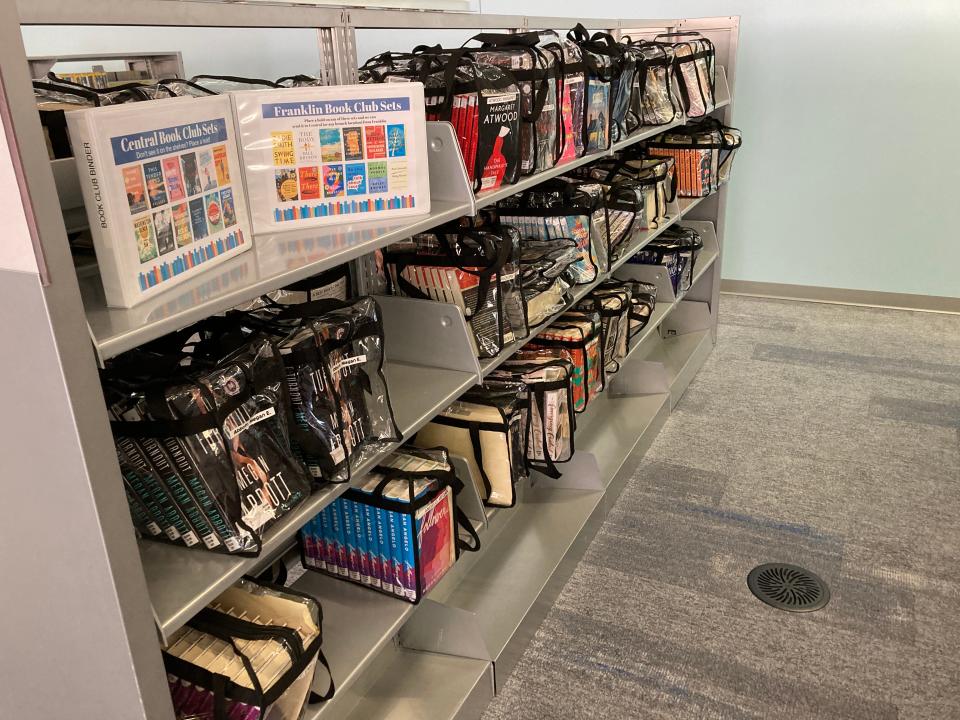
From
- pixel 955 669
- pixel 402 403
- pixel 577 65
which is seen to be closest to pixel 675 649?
pixel 955 669

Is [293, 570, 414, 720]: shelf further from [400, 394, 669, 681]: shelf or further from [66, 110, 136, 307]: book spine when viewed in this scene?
[66, 110, 136, 307]: book spine

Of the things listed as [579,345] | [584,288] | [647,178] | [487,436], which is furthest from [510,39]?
[647,178]

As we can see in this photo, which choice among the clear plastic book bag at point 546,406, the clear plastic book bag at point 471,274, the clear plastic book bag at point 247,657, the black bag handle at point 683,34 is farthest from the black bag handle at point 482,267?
the black bag handle at point 683,34

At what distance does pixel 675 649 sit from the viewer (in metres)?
2.29

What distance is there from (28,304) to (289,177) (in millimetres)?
676

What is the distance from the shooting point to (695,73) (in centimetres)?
350

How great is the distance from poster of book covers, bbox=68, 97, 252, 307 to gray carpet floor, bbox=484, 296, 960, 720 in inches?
58.0

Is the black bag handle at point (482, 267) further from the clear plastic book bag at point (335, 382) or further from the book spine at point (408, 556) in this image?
the book spine at point (408, 556)

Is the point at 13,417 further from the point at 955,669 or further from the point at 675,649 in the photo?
the point at 955,669

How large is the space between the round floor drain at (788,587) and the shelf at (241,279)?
1.60m

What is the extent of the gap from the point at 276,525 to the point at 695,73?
2909 millimetres

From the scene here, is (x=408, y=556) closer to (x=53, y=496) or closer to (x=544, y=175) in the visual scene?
(x=53, y=496)

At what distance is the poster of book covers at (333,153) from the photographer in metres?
1.50

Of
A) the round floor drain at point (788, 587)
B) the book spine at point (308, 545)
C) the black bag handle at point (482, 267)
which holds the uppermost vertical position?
the black bag handle at point (482, 267)
